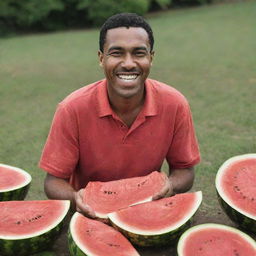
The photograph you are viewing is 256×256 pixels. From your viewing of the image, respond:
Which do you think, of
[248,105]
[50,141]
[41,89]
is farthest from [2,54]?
[50,141]

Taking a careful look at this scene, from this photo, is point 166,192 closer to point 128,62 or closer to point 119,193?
point 119,193

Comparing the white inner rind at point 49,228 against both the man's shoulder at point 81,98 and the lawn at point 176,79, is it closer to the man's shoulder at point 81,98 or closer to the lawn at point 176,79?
the man's shoulder at point 81,98

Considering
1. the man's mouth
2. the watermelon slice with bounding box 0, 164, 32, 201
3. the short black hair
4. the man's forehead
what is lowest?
the watermelon slice with bounding box 0, 164, 32, 201

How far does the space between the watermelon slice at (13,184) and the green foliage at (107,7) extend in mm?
14329

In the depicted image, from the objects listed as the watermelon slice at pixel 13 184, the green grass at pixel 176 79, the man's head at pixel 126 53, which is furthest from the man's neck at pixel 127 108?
the green grass at pixel 176 79

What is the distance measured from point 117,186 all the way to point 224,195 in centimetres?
61

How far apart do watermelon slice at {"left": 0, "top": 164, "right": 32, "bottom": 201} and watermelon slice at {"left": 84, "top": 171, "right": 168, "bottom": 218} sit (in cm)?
56

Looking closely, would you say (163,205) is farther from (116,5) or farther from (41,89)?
(116,5)

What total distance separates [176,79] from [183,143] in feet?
19.4

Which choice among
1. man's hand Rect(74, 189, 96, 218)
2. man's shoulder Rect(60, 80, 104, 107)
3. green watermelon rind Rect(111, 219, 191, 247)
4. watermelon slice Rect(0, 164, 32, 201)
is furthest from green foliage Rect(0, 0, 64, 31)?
green watermelon rind Rect(111, 219, 191, 247)

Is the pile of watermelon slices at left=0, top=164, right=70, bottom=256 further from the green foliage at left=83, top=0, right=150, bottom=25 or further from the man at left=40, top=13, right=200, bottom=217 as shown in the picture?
the green foliage at left=83, top=0, right=150, bottom=25

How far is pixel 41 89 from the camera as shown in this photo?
8.55 meters

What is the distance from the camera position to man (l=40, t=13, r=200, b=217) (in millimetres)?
2887

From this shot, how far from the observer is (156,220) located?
2529 mm
